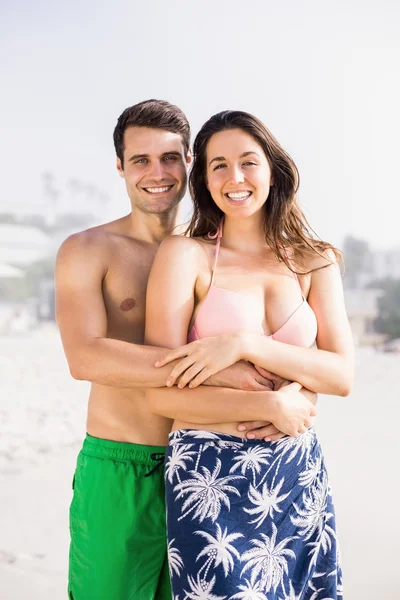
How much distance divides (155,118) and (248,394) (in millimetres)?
887

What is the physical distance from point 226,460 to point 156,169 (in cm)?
87

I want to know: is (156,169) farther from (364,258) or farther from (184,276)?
(364,258)

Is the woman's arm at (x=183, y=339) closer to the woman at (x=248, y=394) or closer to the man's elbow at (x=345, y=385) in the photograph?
the woman at (x=248, y=394)

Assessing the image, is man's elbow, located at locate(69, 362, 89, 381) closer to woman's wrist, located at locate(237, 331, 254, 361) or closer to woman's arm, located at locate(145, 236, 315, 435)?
woman's arm, located at locate(145, 236, 315, 435)

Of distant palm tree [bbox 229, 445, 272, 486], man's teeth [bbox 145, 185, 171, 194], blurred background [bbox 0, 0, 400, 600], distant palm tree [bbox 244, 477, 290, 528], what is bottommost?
distant palm tree [bbox 244, 477, 290, 528]

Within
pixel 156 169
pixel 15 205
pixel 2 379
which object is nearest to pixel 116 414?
pixel 156 169

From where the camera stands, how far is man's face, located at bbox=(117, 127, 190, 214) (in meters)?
2.11

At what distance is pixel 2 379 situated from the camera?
1393 centimetres

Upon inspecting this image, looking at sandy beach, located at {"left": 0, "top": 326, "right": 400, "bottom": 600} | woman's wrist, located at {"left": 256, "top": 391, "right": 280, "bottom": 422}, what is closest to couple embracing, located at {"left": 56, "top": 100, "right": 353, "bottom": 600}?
woman's wrist, located at {"left": 256, "top": 391, "right": 280, "bottom": 422}

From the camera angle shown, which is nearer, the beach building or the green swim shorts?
the green swim shorts

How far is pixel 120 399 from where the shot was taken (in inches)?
79.8

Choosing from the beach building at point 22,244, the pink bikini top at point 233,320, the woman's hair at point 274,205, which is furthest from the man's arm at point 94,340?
the beach building at point 22,244

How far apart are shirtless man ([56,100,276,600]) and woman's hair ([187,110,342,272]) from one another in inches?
4.7

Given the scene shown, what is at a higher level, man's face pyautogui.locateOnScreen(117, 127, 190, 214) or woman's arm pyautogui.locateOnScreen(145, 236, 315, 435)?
man's face pyautogui.locateOnScreen(117, 127, 190, 214)
